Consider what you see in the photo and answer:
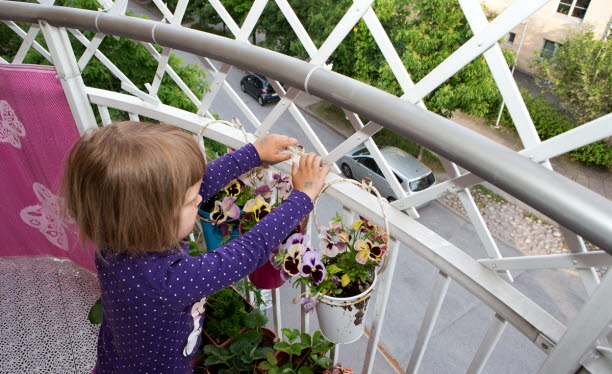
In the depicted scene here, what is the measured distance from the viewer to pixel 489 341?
0.98 meters

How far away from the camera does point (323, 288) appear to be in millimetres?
1086

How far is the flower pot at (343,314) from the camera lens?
3.50ft

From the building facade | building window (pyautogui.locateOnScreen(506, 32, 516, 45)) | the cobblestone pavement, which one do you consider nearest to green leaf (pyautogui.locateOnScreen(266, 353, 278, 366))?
the cobblestone pavement

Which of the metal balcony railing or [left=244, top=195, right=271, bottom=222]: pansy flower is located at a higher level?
the metal balcony railing

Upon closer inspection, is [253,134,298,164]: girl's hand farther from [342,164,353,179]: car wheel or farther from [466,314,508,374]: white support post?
[342,164,353,179]: car wheel

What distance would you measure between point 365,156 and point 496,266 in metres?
6.05

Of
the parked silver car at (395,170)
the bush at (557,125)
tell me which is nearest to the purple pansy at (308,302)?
the parked silver car at (395,170)

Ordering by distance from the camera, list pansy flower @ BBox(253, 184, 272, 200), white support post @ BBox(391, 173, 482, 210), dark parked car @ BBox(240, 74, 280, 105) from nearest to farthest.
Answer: white support post @ BBox(391, 173, 482, 210) → pansy flower @ BBox(253, 184, 272, 200) → dark parked car @ BBox(240, 74, 280, 105)

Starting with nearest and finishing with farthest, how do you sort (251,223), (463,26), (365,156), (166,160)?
(166,160), (251,223), (463,26), (365,156)

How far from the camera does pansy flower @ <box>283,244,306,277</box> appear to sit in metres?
1.04

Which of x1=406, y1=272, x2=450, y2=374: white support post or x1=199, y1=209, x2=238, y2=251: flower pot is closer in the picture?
x1=406, y1=272, x2=450, y2=374: white support post

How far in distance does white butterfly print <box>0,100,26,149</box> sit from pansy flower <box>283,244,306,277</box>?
1.52 meters

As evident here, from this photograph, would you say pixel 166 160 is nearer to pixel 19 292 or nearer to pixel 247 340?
pixel 247 340

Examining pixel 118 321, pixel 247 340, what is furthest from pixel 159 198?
pixel 247 340
